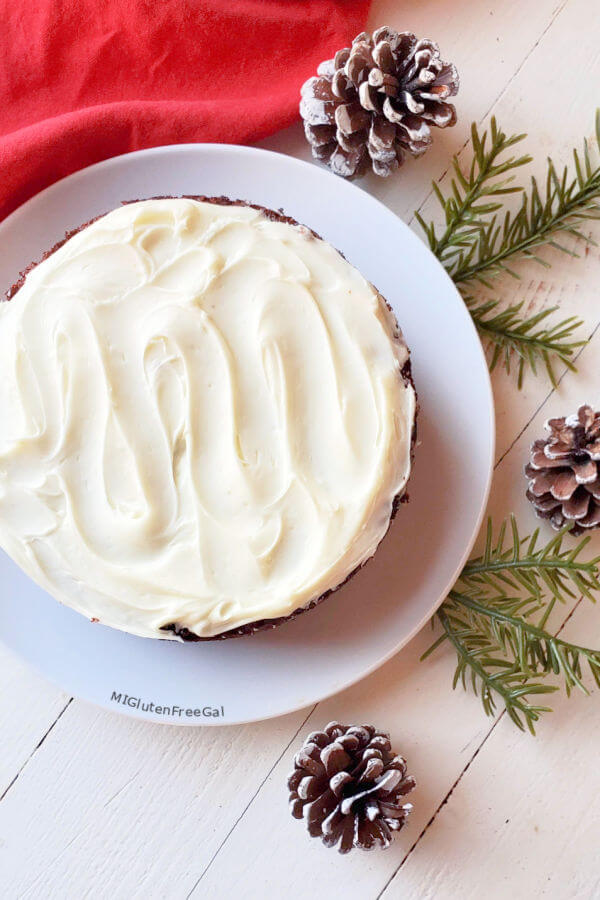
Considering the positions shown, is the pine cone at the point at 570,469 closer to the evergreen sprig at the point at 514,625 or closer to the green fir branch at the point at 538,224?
the evergreen sprig at the point at 514,625

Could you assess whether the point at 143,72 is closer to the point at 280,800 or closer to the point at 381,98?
the point at 381,98

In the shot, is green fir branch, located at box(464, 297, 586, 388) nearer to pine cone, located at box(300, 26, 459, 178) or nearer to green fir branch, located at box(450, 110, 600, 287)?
green fir branch, located at box(450, 110, 600, 287)

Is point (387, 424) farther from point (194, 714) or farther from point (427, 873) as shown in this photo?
point (427, 873)

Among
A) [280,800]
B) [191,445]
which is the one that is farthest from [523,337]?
[280,800]

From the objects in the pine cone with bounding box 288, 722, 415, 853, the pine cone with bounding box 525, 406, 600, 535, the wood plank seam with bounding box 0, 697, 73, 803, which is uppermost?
the pine cone with bounding box 525, 406, 600, 535

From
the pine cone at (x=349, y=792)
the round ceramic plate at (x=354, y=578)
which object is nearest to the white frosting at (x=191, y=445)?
the round ceramic plate at (x=354, y=578)

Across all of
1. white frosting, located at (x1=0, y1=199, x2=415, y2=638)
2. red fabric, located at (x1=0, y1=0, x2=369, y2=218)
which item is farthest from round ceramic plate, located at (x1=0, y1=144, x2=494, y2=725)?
white frosting, located at (x1=0, y1=199, x2=415, y2=638)
